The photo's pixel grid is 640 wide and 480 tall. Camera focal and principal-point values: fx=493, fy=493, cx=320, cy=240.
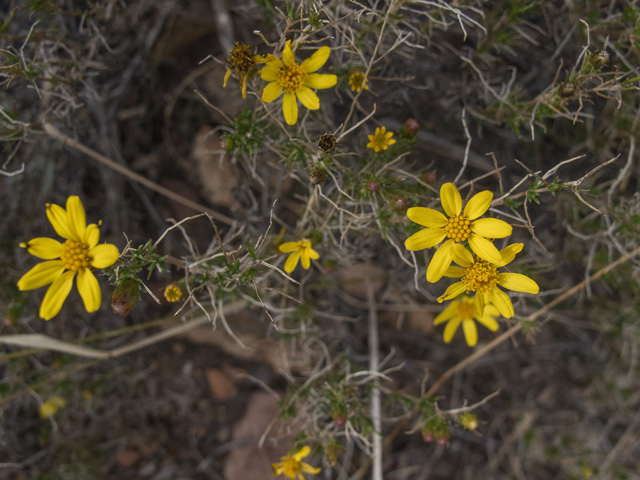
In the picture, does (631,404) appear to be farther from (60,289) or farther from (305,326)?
(60,289)

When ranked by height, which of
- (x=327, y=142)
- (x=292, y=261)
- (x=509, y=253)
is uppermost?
(x=327, y=142)

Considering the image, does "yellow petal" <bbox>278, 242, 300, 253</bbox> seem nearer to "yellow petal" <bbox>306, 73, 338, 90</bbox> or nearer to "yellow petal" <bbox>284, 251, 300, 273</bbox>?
"yellow petal" <bbox>284, 251, 300, 273</bbox>

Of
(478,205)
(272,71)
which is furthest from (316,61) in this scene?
(478,205)

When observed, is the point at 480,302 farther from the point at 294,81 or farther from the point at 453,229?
the point at 294,81

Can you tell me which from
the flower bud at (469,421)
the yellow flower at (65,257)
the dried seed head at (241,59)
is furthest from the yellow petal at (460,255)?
the yellow flower at (65,257)

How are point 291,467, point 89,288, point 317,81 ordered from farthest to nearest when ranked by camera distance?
point 291,467 < point 317,81 < point 89,288

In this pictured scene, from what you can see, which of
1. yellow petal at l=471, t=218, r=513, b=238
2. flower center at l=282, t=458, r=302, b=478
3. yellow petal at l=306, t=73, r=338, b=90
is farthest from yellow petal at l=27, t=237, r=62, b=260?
yellow petal at l=471, t=218, r=513, b=238

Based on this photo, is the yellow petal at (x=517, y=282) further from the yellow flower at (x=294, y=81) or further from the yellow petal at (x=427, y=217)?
the yellow flower at (x=294, y=81)

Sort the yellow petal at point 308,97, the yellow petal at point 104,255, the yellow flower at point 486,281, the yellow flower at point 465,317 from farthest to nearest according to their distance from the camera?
the yellow flower at point 465,317
the yellow petal at point 308,97
the yellow flower at point 486,281
the yellow petal at point 104,255
